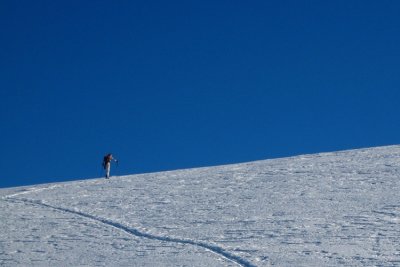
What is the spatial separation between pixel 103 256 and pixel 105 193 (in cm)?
789

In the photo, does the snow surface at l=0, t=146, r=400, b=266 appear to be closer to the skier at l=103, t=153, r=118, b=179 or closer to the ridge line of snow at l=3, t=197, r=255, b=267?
the ridge line of snow at l=3, t=197, r=255, b=267

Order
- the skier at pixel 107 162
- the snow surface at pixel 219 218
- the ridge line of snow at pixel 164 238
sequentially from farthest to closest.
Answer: the skier at pixel 107 162 < the snow surface at pixel 219 218 < the ridge line of snow at pixel 164 238

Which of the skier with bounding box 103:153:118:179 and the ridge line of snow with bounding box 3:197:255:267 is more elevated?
the skier with bounding box 103:153:118:179

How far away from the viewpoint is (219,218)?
15.7 metres

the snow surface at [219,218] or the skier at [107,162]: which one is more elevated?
the skier at [107,162]

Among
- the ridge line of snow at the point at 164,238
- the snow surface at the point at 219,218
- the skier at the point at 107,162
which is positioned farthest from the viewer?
the skier at the point at 107,162

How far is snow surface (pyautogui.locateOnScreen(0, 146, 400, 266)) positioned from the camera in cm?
1246

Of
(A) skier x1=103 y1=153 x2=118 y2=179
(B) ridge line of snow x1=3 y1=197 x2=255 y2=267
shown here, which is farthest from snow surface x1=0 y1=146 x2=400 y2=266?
(A) skier x1=103 y1=153 x2=118 y2=179

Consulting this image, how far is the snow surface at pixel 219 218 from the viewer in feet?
40.9

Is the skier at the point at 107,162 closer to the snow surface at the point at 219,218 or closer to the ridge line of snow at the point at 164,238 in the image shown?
the snow surface at the point at 219,218

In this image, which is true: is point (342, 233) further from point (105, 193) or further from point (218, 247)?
point (105, 193)

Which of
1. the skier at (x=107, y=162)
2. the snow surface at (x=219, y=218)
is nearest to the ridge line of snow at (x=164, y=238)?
the snow surface at (x=219, y=218)

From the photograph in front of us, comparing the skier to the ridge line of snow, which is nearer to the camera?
the ridge line of snow

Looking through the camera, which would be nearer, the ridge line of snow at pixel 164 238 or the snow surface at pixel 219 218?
the ridge line of snow at pixel 164 238
